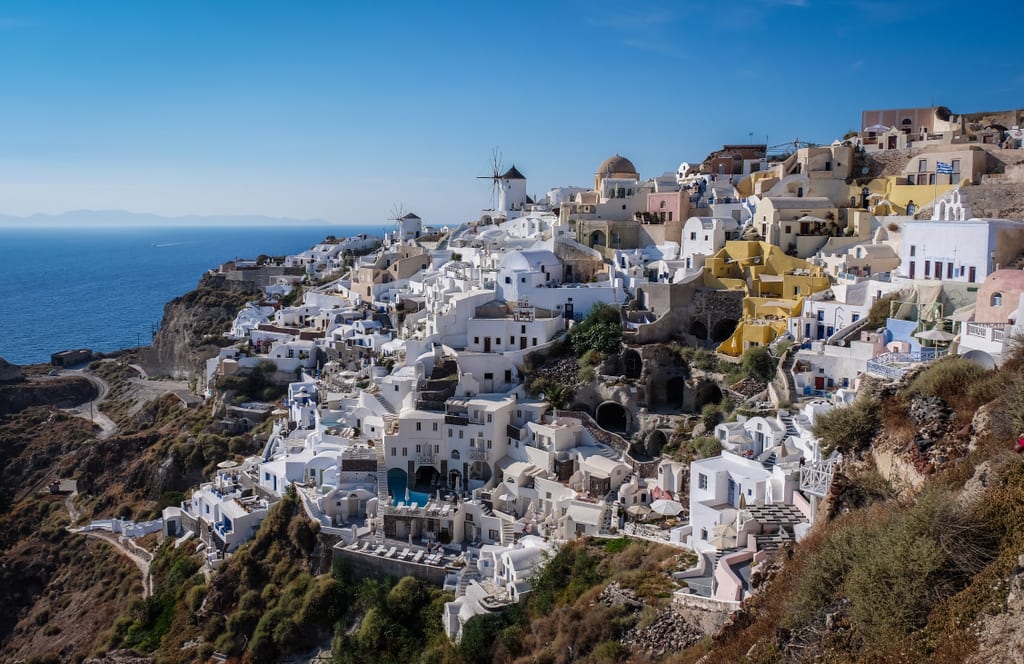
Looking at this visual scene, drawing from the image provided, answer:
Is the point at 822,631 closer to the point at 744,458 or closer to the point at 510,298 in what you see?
the point at 744,458

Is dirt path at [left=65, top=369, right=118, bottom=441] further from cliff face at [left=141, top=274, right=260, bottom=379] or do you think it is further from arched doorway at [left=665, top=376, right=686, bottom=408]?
arched doorway at [left=665, top=376, right=686, bottom=408]

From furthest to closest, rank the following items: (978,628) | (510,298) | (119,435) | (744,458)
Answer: (119,435), (510,298), (744,458), (978,628)

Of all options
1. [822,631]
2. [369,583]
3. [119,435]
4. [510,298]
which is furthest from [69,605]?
[822,631]

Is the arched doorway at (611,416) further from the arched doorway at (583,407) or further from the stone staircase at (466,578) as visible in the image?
the stone staircase at (466,578)

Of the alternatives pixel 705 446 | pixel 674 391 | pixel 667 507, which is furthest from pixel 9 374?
pixel 705 446

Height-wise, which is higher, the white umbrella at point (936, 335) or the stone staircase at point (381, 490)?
the white umbrella at point (936, 335)

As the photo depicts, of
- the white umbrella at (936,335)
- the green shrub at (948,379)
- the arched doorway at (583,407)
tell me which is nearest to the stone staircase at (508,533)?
the arched doorway at (583,407)
